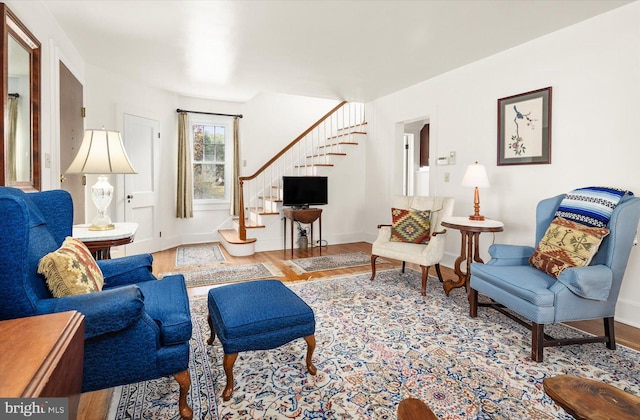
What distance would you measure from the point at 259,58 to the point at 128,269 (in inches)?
108

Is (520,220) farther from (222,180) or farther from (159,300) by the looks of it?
(222,180)

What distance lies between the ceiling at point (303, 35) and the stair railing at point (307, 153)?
1.42 meters

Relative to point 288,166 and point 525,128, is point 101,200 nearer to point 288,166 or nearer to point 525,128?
point 288,166

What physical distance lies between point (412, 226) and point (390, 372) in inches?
77.3

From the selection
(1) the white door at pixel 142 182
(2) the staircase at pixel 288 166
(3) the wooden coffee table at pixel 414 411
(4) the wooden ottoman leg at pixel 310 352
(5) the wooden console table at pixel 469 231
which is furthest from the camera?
(2) the staircase at pixel 288 166

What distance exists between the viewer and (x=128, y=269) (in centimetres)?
206

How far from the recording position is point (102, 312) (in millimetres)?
1262

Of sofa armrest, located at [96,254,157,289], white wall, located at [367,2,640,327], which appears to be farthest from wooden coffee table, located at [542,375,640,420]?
white wall, located at [367,2,640,327]

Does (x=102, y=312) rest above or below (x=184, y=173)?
below

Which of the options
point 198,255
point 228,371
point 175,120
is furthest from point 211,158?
point 228,371

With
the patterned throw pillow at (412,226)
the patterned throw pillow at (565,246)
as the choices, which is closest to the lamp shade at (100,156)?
the patterned throw pillow at (412,226)

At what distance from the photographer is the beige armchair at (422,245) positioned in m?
3.23

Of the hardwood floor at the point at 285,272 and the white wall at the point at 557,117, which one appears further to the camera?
Result: the white wall at the point at 557,117

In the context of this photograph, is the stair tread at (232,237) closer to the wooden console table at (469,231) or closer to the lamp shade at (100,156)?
the lamp shade at (100,156)
